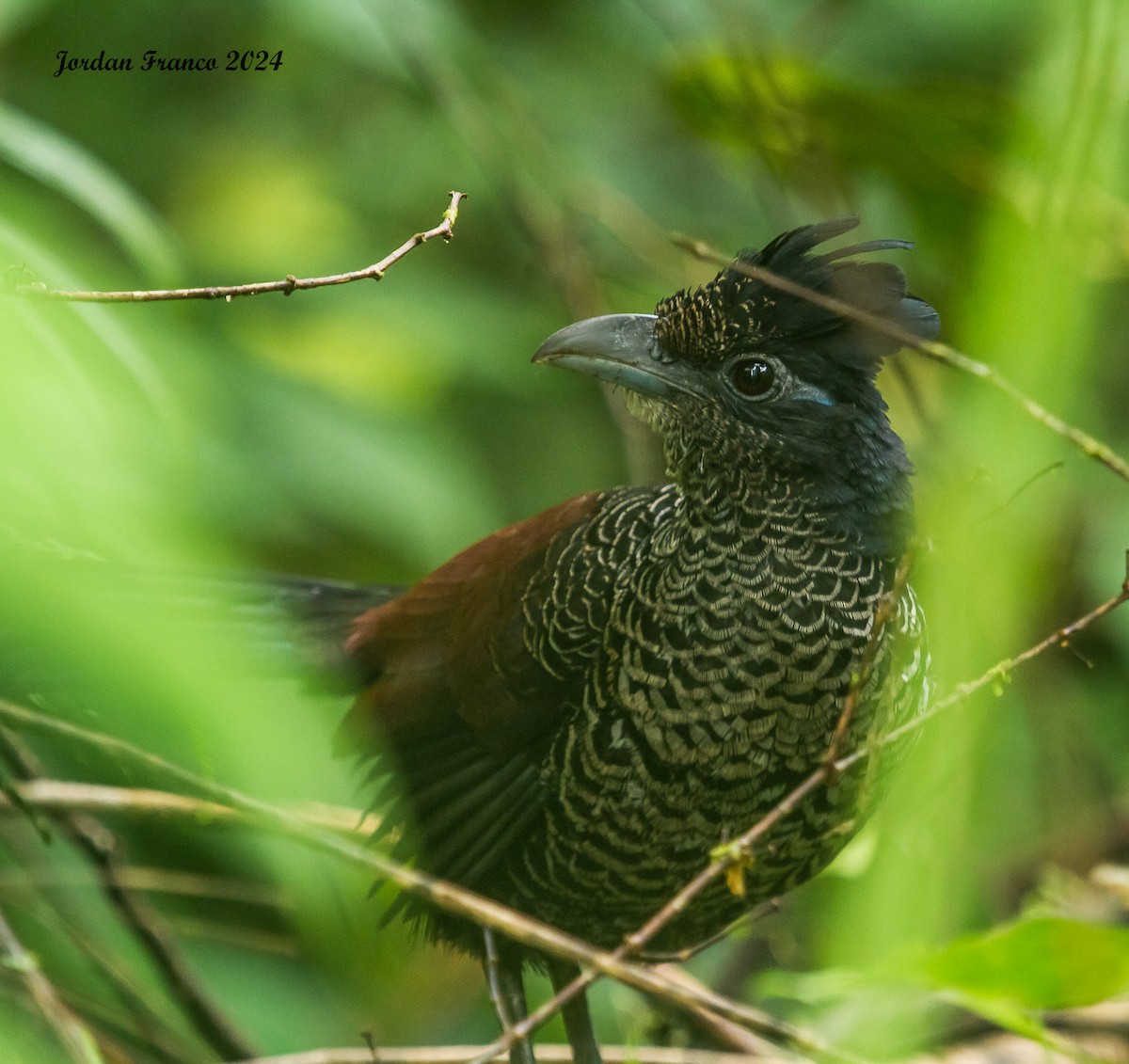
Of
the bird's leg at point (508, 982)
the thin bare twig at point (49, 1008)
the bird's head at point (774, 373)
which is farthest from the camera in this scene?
the bird's leg at point (508, 982)

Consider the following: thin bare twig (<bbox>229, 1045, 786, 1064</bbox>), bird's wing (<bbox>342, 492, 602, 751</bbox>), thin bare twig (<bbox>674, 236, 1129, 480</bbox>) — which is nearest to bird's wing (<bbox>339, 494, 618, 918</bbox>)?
bird's wing (<bbox>342, 492, 602, 751</bbox>)

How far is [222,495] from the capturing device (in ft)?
8.41

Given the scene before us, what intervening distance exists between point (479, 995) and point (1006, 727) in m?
1.96

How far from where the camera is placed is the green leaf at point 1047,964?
181 centimetres

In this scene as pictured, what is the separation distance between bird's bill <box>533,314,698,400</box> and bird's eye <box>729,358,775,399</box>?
7cm

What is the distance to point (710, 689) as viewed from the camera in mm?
2299

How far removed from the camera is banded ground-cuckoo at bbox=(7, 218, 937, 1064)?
89.8 inches

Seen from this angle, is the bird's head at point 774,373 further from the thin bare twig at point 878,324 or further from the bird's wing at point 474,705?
the bird's wing at point 474,705

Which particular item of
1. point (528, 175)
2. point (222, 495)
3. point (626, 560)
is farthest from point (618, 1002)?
point (528, 175)

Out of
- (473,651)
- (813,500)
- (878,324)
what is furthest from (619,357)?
(473,651)

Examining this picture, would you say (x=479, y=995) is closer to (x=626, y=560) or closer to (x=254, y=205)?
(x=626, y=560)

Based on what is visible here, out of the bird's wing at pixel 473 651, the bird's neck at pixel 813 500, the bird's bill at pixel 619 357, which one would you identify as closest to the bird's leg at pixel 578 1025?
the bird's wing at pixel 473 651

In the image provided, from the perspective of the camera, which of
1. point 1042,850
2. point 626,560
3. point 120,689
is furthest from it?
point 1042,850

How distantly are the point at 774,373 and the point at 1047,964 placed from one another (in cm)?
103
